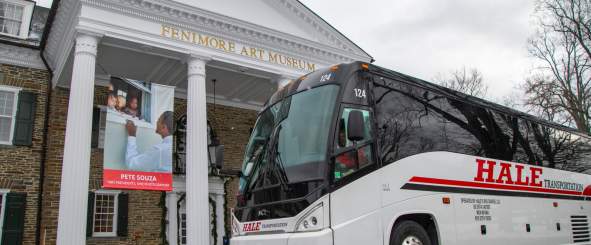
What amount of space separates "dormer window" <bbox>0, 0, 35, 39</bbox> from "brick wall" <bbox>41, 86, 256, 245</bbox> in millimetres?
2547

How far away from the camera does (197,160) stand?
1347 centimetres

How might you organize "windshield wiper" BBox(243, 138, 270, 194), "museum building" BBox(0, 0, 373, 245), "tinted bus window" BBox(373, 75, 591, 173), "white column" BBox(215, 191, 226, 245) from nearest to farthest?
"windshield wiper" BBox(243, 138, 270, 194) < "tinted bus window" BBox(373, 75, 591, 173) < "museum building" BBox(0, 0, 373, 245) < "white column" BBox(215, 191, 226, 245)

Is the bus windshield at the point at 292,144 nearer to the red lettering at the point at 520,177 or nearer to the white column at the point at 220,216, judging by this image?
the red lettering at the point at 520,177

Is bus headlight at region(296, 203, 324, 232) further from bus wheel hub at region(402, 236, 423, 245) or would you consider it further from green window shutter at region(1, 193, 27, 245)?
green window shutter at region(1, 193, 27, 245)

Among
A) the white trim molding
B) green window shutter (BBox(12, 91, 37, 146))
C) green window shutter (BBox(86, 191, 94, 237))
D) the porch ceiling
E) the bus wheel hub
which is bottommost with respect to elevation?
the bus wheel hub

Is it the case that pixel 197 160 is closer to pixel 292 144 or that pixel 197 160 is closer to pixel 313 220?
pixel 292 144

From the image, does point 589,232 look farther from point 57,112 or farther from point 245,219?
point 57,112

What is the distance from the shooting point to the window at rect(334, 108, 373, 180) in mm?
6305

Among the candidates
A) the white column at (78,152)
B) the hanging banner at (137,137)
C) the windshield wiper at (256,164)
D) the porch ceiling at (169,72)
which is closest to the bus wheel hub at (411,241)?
the windshield wiper at (256,164)

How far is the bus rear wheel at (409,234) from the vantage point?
6684mm

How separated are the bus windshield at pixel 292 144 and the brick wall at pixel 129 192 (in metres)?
9.97

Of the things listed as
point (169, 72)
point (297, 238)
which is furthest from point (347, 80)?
point (169, 72)

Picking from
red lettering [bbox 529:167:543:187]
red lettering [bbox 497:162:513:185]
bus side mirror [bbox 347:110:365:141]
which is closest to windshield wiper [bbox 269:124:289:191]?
bus side mirror [bbox 347:110:365:141]

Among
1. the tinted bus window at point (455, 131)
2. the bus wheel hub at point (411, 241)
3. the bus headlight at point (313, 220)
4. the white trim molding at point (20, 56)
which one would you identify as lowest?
the bus wheel hub at point (411, 241)
